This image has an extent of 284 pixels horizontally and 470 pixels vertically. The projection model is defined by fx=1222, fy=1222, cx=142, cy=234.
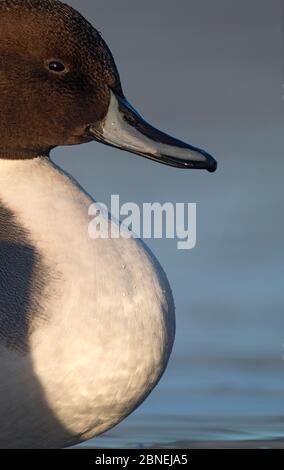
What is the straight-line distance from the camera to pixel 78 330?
3.23 metres

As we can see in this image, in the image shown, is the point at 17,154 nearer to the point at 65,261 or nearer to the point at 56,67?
the point at 56,67

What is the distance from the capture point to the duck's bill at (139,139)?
357 cm

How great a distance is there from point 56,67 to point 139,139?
32cm

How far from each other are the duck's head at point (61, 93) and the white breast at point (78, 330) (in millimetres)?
140

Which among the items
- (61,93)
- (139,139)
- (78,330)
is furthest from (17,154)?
(78,330)

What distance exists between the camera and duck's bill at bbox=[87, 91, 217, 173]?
11.7 feet

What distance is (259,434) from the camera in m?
4.52

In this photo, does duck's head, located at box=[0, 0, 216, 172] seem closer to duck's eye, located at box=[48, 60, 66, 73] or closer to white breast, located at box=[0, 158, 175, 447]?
duck's eye, located at box=[48, 60, 66, 73]

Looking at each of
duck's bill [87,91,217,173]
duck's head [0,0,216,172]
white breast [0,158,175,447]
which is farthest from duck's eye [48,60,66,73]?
white breast [0,158,175,447]

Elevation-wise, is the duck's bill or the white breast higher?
the duck's bill

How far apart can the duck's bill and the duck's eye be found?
0.17 meters

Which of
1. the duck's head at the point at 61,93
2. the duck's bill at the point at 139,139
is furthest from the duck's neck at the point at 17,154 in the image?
the duck's bill at the point at 139,139
